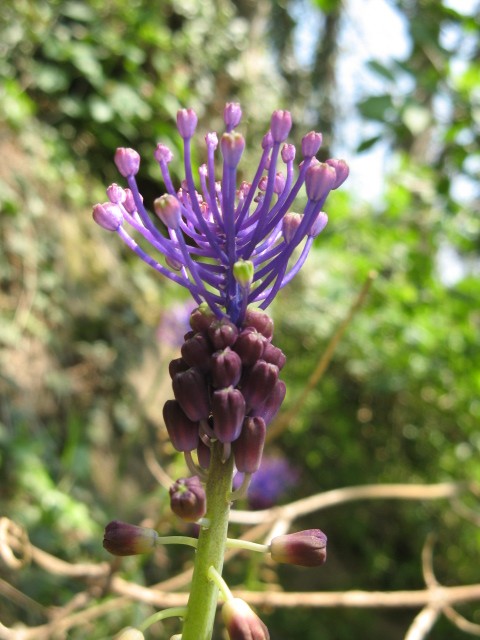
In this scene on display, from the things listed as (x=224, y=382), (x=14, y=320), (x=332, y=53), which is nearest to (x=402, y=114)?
(x=224, y=382)

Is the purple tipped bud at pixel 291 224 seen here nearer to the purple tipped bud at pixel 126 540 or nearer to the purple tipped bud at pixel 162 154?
the purple tipped bud at pixel 162 154

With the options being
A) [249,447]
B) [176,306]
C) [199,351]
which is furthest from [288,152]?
[176,306]

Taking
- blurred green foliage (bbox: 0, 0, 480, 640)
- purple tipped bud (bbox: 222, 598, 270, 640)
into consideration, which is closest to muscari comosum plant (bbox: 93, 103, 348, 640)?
purple tipped bud (bbox: 222, 598, 270, 640)

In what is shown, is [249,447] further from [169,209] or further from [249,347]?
[169,209]

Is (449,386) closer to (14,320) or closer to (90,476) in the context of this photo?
(90,476)

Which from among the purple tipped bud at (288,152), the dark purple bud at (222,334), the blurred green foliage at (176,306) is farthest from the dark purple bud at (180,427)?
the blurred green foliage at (176,306)

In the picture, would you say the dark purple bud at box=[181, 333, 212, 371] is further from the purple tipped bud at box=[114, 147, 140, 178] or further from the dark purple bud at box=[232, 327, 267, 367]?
the purple tipped bud at box=[114, 147, 140, 178]
